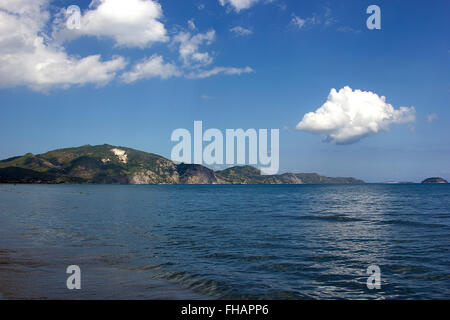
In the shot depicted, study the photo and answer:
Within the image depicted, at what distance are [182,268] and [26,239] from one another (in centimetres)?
1892


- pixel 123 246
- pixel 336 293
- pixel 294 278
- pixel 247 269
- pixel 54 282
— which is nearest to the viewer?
pixel 336 293

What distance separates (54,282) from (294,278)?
1280 cm

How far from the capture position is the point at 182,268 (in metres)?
19.3

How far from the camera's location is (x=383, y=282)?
16.5 meters

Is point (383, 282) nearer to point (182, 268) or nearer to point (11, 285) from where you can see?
point (182, 268)

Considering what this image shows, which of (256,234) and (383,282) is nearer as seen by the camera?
(383,282)

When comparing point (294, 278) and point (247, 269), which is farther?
point (247, 269)

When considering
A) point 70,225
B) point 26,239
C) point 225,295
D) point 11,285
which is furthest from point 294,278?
point 70,225

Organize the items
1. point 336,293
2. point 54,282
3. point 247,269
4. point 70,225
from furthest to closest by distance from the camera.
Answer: point 70,225 < point 247,269 < point 54,282 < point 336,293

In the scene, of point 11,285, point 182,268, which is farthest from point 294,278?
point 11,285
